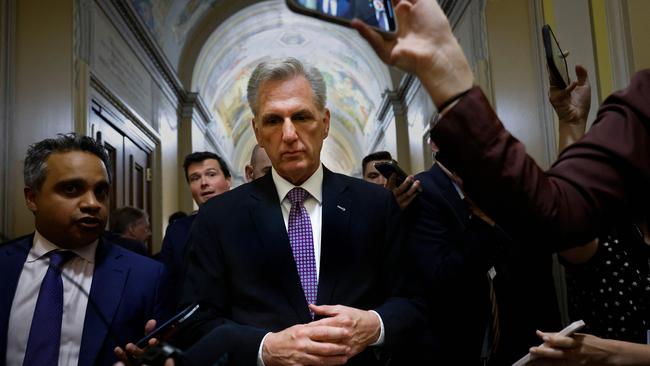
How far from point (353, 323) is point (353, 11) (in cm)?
104

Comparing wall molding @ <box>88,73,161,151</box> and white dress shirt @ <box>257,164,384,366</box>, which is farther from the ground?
wall molding @ <box>88,73,161,151</box>

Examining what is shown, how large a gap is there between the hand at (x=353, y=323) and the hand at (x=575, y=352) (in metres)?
0.53

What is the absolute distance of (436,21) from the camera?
43.1 inches

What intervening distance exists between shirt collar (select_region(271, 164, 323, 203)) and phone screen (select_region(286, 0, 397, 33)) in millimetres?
1147

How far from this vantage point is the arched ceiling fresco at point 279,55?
13789 millimetres

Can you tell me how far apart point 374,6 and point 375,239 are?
116cm

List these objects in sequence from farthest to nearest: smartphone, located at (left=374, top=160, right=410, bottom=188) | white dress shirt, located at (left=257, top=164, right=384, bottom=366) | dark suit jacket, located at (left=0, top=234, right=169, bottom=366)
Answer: smartphone, located at (left=374, top=160, right=410, bottom=188) < dark suit jacket, located at (left=0, top=234, right=169, bottom=366) < white dress shirt, located at (left=257, top=164, right=384, bottom=366)

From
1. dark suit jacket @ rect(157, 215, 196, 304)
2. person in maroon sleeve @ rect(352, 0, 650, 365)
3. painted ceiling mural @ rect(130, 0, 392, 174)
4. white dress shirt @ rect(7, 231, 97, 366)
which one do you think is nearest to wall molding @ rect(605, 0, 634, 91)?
person in maroon sleeve @ rect(352, 0, 650, 365)

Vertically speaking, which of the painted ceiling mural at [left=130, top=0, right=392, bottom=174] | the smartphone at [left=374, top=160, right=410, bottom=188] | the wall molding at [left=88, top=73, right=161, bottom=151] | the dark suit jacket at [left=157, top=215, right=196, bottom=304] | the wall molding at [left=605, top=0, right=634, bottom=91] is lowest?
the dark suit jacket at [left=157, top=215, right=196, bottom=304]

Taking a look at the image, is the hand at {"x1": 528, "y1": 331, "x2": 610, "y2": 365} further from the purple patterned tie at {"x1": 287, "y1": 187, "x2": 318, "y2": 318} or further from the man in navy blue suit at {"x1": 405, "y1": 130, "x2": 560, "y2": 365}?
the purple patterned tie at {"x1": 287, "y1": 187, "x2": 318, "y2": 318}

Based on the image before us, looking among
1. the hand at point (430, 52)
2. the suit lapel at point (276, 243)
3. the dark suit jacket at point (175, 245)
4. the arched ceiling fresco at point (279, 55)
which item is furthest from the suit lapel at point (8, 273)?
the arched ceiling fresco at point (279, 55)

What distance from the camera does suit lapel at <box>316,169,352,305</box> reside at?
204cm

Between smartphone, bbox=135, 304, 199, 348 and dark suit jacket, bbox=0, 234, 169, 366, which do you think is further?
dark suit jacket, bbox=0, 234, 169, 366

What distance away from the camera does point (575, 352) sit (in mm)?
1918
